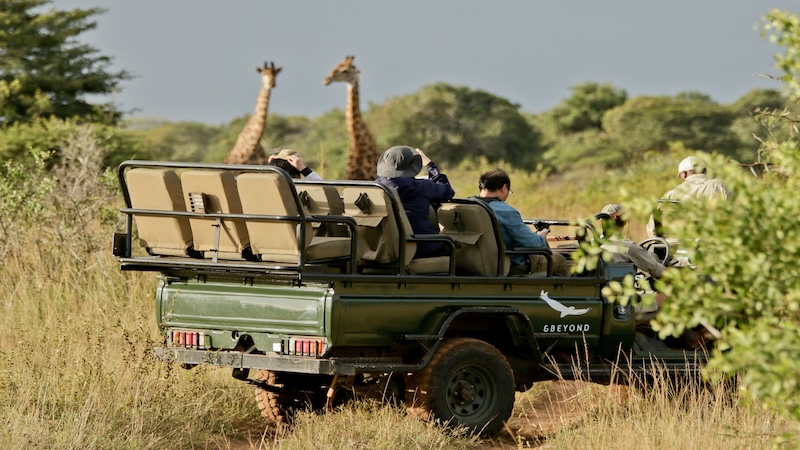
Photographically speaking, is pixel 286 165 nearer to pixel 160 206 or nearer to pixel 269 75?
pixel 160 206

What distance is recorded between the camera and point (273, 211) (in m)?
7.41

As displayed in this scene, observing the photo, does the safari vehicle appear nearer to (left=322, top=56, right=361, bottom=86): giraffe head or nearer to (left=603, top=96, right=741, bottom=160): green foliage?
(left=322, top=56, right=361, bottom=86): giraffe head

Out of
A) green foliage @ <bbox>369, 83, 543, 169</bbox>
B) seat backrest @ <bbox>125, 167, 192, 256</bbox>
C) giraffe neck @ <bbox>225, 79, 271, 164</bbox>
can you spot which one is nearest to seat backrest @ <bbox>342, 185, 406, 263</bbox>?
seat backrest @ <bbox>125, 167, 192, 256</bbox>

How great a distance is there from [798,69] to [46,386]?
16.4ft

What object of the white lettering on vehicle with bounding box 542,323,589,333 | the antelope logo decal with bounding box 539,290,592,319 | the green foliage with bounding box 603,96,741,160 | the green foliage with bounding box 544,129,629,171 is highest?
the green foliage with bounding box 603,96,741,160

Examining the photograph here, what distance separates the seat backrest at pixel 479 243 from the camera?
823 cm

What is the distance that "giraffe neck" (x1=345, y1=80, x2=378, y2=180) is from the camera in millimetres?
18625

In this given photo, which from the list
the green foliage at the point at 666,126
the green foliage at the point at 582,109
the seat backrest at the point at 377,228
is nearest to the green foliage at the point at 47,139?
the seat backrest at the point at 377,228

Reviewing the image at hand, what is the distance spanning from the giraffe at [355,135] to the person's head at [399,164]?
964 cm

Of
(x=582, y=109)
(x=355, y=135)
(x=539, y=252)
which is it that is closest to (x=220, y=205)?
(x=539, y=252)

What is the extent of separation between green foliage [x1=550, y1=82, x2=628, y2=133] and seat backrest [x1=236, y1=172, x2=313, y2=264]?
Answer: 42968mm

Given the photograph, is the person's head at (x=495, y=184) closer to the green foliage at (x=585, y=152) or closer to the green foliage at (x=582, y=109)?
the green foliage at (x=585, y=152)

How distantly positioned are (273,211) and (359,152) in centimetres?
1166

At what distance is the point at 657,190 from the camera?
22531mm
